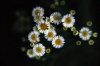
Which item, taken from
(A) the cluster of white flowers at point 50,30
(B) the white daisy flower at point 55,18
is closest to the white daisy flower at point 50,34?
(A) the cluster of white flowers at point 50,30

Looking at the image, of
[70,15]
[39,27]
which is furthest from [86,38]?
[39,27]

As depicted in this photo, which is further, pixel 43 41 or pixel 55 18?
pixel 43 41

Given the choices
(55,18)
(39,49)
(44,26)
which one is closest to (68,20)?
(55,18)

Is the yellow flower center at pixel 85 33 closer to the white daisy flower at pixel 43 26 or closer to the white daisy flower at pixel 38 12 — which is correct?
the white daisy flower at pixel 43 26

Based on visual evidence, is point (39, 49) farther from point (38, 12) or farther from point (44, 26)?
point (38, 12)

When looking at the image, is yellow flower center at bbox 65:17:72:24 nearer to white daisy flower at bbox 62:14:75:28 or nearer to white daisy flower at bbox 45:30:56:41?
white daisy flower at bbox 62:14:75:28

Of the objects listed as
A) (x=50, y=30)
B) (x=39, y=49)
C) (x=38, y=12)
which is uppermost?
(x=38, y=12)

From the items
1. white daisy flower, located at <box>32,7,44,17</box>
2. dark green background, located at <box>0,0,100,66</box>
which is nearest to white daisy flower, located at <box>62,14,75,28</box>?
dark green background, located at <box>0,0,100,66</box>
